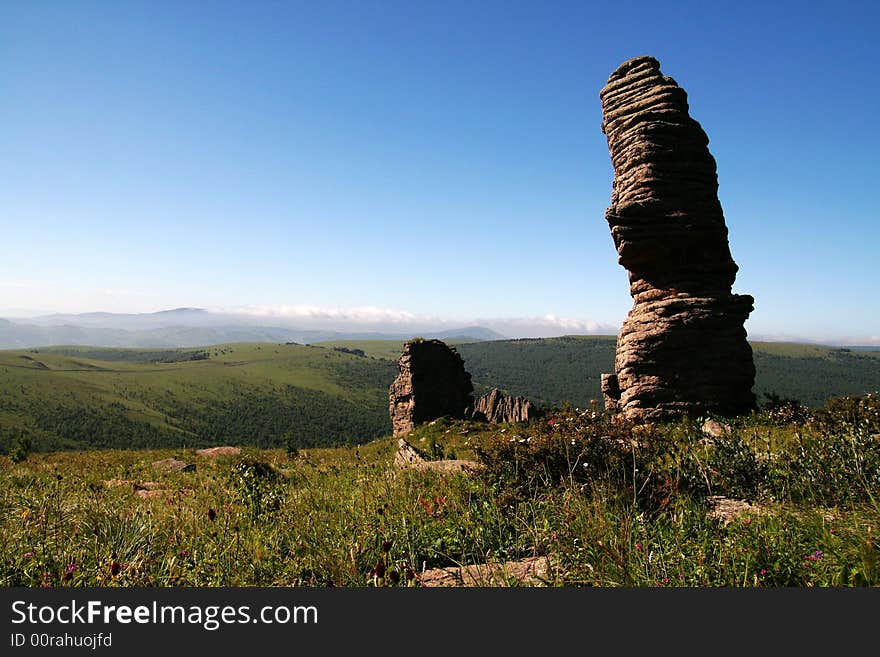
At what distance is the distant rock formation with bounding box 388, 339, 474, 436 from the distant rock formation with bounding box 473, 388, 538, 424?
1.76 metres

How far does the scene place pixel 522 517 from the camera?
564 cm

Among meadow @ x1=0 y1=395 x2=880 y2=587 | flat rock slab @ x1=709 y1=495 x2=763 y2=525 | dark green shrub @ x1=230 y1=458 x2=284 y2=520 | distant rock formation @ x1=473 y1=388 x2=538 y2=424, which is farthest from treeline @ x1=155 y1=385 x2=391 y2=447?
flat rock slab @ x1=709 y1=495 x2=763 y2=525

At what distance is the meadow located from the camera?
13.0 ft

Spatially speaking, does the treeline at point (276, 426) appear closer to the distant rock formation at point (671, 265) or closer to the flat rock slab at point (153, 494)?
the distant rock formation at point (671, 265)

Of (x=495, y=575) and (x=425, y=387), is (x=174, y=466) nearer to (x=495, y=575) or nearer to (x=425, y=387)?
(x=495, y=575)

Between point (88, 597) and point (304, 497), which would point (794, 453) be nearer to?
point (304, 497)

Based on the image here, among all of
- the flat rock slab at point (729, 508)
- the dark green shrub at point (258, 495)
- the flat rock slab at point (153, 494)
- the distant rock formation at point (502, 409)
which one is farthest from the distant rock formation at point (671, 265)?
the flat rock slab at point (153, 494)

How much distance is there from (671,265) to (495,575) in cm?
2056

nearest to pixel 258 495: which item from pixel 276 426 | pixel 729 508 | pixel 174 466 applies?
pixel 729 508

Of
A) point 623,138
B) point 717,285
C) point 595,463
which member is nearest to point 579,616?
point 595,463

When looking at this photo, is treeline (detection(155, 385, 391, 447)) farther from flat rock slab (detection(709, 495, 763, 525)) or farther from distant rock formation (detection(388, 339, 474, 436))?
flat rock slab (detection(709, 495, 763, 525))

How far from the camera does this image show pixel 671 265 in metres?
21.1

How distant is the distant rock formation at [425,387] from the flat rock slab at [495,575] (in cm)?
3384

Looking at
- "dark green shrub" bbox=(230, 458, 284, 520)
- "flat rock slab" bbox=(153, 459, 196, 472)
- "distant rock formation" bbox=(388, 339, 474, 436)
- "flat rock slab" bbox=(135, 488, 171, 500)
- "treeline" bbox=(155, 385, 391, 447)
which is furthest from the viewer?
"treeline" bbox=(155, 385, 391, 447)
